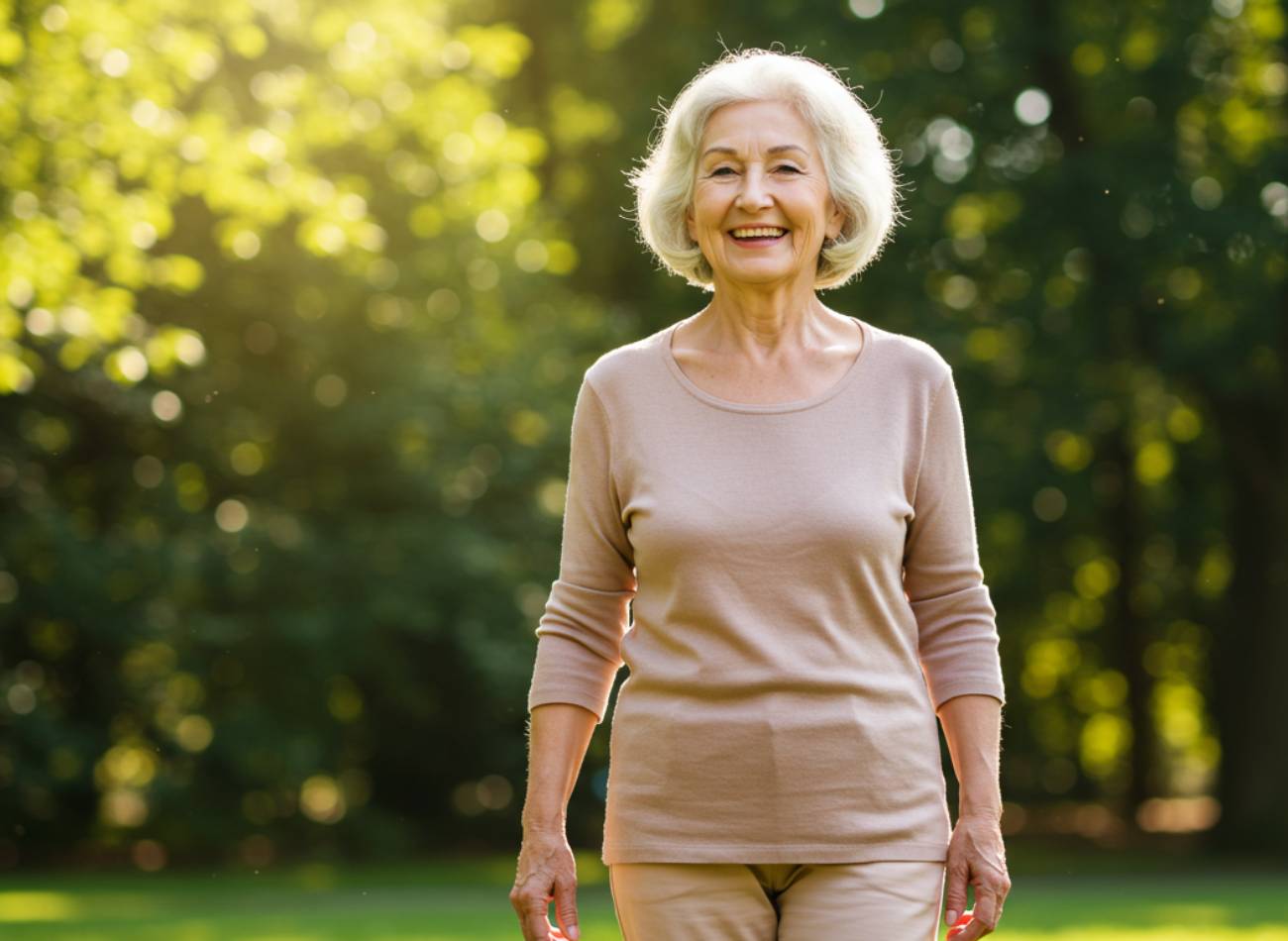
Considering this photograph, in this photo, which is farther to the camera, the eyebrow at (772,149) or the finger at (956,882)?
the eyebrow at (772,149)

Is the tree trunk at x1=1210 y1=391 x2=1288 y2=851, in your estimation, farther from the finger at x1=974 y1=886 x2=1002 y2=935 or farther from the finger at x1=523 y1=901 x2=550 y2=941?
the finger at x1=523 y1=901 x2=550 y2=941

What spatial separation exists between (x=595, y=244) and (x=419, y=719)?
595 centimetres

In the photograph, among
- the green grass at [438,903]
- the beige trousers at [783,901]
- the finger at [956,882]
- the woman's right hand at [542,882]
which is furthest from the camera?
the green grass at [438,903]

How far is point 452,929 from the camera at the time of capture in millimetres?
13641

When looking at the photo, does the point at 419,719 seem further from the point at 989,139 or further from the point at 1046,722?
the point at 1046,722

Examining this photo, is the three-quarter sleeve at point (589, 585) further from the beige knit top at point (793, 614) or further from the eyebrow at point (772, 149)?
the eyebrow at point (772, 149)

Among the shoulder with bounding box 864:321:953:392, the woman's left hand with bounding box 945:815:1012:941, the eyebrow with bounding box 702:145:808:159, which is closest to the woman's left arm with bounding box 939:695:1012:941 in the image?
the woman's left hand with bounding box 945:815:1012:941

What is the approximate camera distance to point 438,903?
16156mm

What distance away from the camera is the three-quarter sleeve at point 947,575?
10.4ft

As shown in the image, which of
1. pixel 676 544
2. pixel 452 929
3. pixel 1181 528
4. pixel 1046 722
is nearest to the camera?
pixel 676 544

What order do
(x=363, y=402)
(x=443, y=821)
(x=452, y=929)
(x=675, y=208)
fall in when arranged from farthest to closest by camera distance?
(x=443, y=821), (x=363, y=402), (x=452, y=929), (x=675, y=208)

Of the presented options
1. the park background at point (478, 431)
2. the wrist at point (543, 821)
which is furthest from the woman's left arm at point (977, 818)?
the park background at point (478, 431)

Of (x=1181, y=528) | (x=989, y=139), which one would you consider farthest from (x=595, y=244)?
(x=1181, y=528)

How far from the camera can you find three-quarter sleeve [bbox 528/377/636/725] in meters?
3.24
